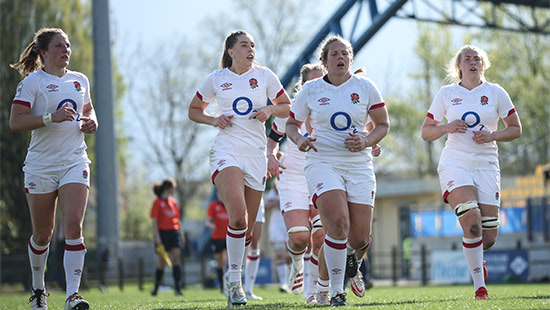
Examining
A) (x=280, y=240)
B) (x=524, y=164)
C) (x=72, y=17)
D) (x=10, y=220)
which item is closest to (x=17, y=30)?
(x=72, y=17)

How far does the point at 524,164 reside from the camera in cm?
4003

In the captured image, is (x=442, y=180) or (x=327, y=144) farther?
(x=442, y=180)

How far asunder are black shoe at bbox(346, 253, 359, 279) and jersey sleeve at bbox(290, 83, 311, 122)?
53.6 inches

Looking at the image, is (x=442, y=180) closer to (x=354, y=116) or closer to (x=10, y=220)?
(x=354, y=116)

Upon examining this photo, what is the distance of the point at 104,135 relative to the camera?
77.5 ft

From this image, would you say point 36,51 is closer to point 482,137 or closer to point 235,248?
point 235,248

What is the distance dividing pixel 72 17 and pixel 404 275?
18203 millimetres

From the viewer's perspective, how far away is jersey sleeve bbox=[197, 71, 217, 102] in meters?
7.77

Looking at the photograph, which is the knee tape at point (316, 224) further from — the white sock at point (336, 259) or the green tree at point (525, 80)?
the green tree at point (525, 80)

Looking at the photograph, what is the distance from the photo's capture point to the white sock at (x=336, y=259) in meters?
6.88

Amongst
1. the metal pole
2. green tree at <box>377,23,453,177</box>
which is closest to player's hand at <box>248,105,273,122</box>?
the metal pole

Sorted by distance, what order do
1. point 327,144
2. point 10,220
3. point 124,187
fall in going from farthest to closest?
point 124,187 < point 10,220 < point 327,144

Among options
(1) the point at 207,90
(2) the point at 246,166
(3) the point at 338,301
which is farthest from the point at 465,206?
(1) the point at 207,90

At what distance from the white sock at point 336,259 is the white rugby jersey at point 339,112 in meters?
0.74
